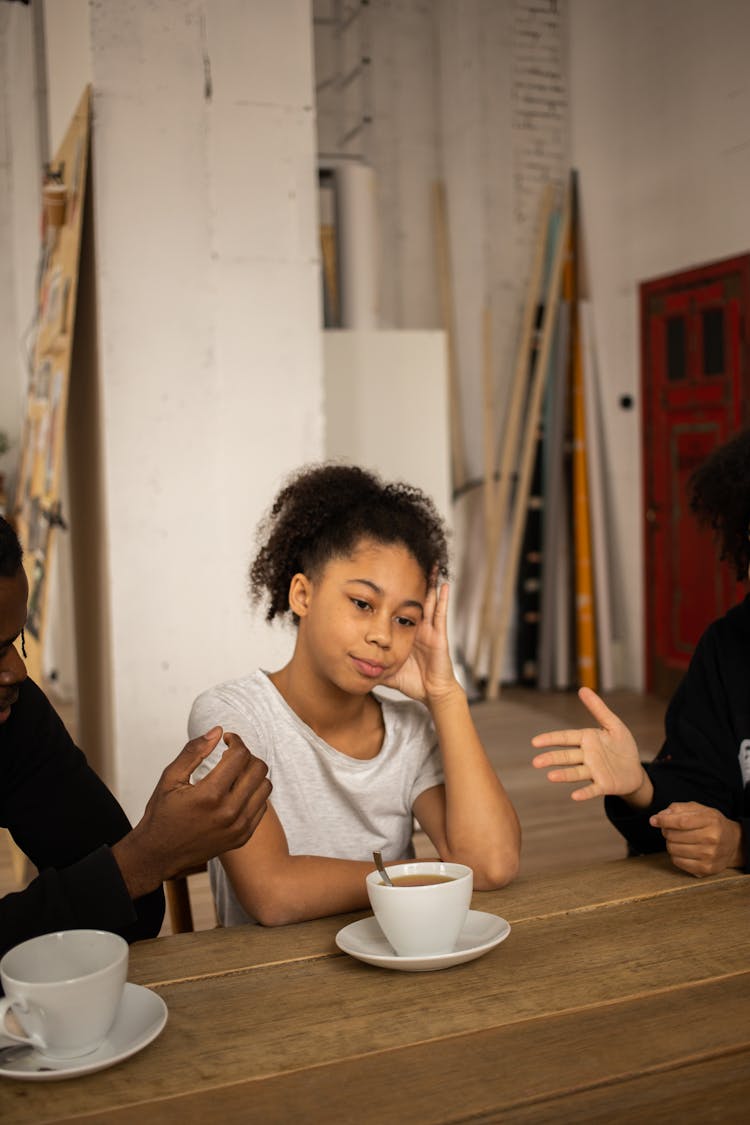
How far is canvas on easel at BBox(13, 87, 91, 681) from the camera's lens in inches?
131

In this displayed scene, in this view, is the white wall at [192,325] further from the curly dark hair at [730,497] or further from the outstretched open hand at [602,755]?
the outstretched open hand at [602,755]

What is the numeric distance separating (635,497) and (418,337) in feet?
5.95

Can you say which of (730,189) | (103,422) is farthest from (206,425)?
(730,189)

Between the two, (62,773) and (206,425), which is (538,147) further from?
(62,773)

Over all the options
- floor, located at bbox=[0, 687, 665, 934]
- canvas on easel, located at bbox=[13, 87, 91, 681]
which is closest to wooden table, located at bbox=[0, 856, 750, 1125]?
floor, located at bbox=[0, 687, 665, 934]

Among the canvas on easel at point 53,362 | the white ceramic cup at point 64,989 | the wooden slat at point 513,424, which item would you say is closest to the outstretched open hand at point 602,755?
the white ceramic cup at point 64,989

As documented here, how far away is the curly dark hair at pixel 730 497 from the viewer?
177 cm

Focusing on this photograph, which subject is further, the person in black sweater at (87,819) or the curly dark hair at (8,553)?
the curly dark hair at (8,553)

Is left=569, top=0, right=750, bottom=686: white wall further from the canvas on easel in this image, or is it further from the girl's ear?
the girl's ear

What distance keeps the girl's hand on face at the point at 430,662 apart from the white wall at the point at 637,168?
409cm

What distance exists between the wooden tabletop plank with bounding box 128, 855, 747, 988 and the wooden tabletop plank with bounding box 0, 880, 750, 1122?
3 centimetres

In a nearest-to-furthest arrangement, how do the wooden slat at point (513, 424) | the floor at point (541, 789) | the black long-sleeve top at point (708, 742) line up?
the black long-sleeve top at point (708, 742) → the floor at point (541, 789) → the wooden slat at point (513, 424)

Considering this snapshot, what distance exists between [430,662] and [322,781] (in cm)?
23

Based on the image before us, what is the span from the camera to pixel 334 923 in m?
1.28
